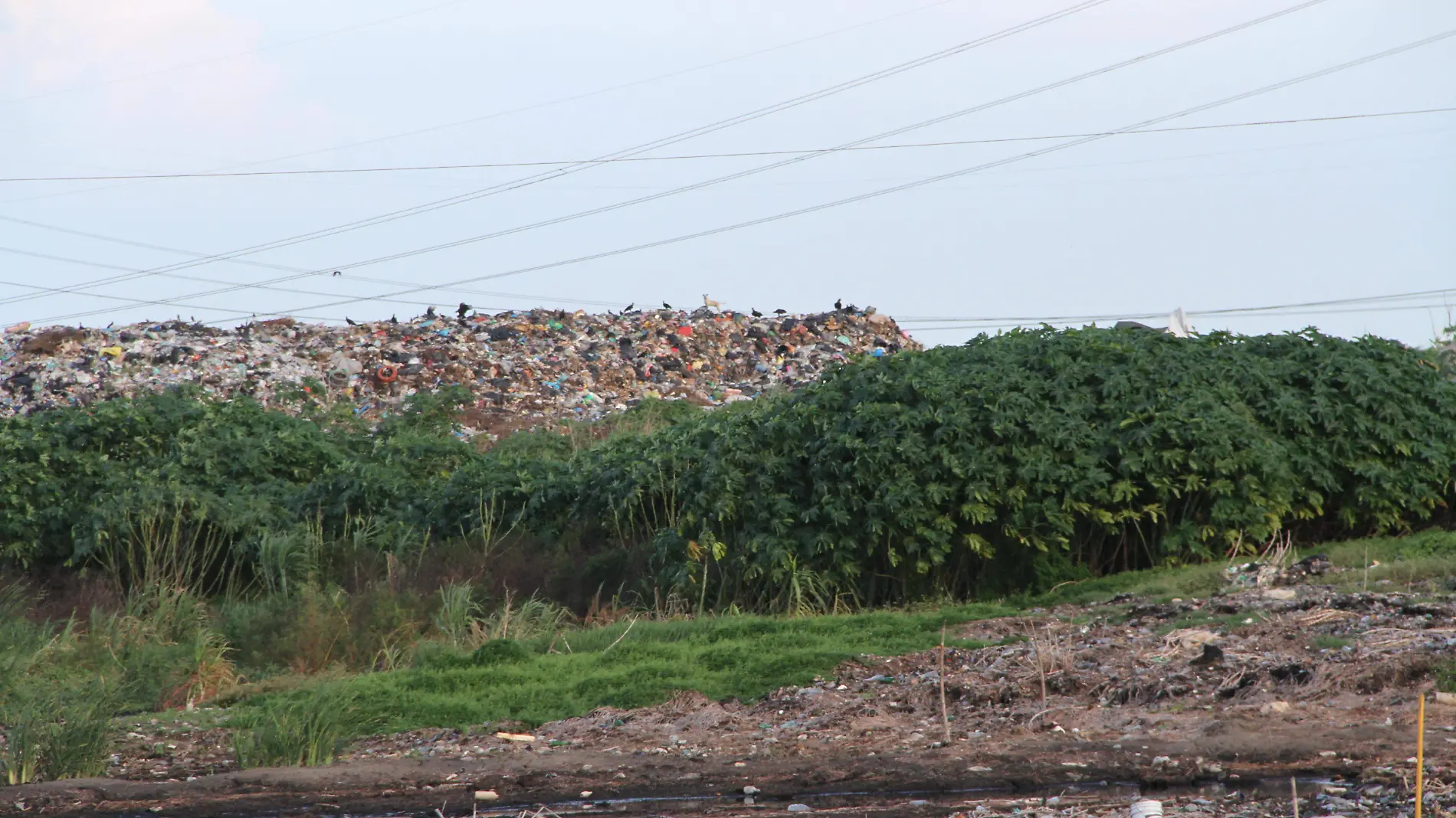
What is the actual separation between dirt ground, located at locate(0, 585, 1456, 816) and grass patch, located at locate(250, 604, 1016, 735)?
0.19 metres

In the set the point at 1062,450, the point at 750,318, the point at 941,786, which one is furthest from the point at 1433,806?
the point at 750,318

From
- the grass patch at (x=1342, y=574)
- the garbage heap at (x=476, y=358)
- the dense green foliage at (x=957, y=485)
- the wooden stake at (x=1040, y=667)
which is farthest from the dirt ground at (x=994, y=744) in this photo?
the garbage heap at (x=476, y=358)

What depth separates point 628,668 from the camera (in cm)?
781

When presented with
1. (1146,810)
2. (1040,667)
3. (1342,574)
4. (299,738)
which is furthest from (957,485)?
(1146,810)

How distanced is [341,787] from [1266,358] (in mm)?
7975

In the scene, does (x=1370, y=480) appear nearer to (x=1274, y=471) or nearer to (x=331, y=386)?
(x=1274, y=471)

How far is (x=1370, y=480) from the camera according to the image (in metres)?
9.94

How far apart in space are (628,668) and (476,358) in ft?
47.1

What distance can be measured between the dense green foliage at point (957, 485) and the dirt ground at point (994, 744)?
5.43ft

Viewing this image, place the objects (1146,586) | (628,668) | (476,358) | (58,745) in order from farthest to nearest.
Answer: (476,358) → (1146,586) → (628,668) → (58,745)

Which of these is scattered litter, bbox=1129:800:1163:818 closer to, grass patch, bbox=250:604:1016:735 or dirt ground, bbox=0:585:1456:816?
dirt ground, bbox=0:585:1456:816

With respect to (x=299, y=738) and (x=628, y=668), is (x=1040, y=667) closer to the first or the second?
(x=628, y=668)

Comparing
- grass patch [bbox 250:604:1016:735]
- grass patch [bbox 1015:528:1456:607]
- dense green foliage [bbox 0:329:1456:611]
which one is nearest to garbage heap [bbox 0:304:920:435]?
dense green foliage [bbox 0:329:1456:611]

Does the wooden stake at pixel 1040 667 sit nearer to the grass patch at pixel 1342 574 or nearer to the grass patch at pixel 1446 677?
the grass patch at pixel 1342 574
